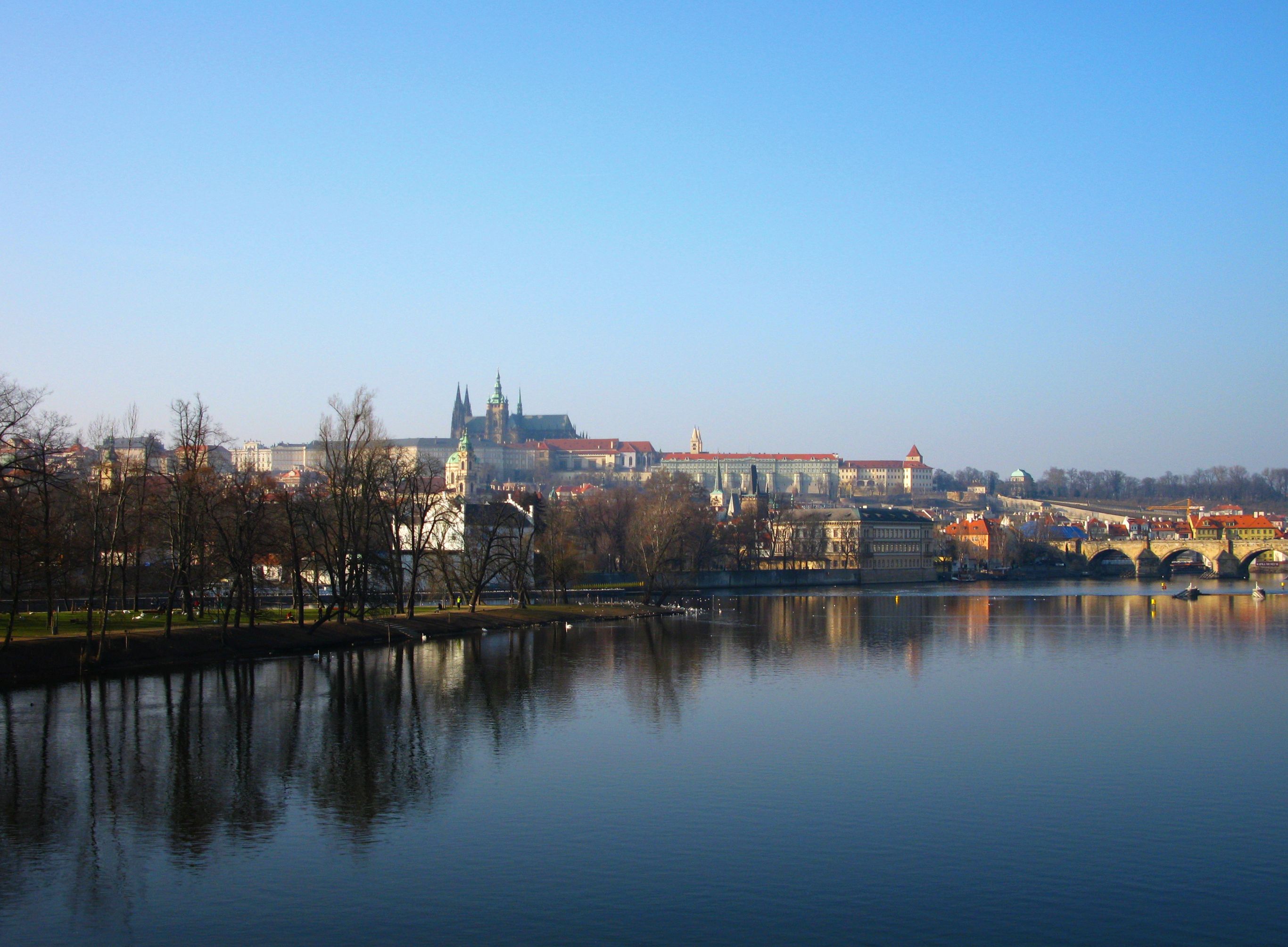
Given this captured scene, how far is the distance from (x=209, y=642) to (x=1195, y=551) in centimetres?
12772

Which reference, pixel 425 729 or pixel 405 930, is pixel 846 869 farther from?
pixel 425 729

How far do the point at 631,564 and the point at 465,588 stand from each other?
25.8 meters

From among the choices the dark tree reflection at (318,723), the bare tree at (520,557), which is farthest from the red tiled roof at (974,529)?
the dark tree reflection at (318,723)

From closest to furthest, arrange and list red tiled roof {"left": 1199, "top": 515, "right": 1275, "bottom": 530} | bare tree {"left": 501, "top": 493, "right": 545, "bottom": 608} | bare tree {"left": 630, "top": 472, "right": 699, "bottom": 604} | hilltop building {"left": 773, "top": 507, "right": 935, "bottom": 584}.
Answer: bare tree {"left": 501, "top": 493, "right": 545, "bottom": 608}, bare tree {"left": 630, "top": 472, "right": 699, "bottom": 604}, hilltop building {"left": 773, "top": 507, "right": 935, "bottom": 584}, red tiled roof {"left": 1199, "top": 515, "right": 1275, "bottom": 530}

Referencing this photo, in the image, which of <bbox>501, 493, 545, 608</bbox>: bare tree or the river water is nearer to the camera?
the river water

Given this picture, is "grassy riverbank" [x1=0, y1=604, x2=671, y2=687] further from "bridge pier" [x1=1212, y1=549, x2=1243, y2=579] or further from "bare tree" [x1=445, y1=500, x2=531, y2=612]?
"bridge pier" [x1=1212, y1=549, x2=1243, y2=579]

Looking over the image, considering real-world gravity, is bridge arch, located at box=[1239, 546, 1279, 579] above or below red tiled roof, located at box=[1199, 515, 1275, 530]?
below

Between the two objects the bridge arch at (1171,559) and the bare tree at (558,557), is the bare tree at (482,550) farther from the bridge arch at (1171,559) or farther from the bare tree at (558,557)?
the bridge arch at (1171,559)

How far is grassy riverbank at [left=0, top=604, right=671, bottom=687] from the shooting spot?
119ft

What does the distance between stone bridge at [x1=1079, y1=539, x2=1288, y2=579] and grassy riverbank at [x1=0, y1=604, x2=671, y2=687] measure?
93212mm

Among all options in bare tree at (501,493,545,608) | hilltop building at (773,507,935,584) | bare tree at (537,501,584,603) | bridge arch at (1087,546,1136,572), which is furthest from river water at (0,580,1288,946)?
bridge arch at (1087,546,1136,572)

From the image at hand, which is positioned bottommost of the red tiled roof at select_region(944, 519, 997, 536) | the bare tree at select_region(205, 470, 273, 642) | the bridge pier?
the bridge pier

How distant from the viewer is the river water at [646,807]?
52.3 feet

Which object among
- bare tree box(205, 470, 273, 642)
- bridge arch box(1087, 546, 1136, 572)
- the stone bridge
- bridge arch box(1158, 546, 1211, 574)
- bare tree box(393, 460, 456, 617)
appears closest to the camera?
bare tree box(205, 470, 273, 642)
